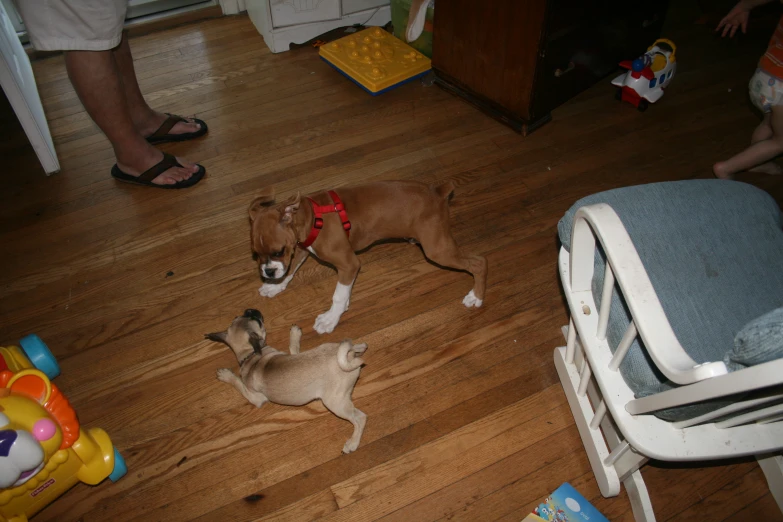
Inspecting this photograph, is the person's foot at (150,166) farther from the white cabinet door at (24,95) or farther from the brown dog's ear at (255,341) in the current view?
the brown dog's ear at (255,341)

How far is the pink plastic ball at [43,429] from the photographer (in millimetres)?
1552

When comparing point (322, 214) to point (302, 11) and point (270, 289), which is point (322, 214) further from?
point (302, 11)

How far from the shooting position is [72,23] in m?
2.42

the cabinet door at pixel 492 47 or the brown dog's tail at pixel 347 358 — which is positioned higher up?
the cabinet door at pixel 492 47

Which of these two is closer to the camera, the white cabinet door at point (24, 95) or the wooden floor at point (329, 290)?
the wooden floor at point (329, 290)

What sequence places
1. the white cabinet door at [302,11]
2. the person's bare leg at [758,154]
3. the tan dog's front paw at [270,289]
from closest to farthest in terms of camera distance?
the tan dog's front paw at [270,289] < the person's bare leg at [758,154] < the white cabinet door at [302,11]

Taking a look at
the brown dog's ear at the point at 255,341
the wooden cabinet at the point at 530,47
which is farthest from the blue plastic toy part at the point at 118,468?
the wooden cabinet at the point at 530,47

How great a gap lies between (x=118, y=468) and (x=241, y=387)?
49 cm

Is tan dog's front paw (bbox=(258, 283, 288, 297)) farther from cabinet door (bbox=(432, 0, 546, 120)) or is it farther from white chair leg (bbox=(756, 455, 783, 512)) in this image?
white chair leg (bbox=(756, 455, 783, 512))

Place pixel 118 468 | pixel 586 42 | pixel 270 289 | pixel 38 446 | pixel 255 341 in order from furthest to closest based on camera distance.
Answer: pixel 586 42
pixel 270 289
pixel 255 341
pixel 118 468
pixel 38 446

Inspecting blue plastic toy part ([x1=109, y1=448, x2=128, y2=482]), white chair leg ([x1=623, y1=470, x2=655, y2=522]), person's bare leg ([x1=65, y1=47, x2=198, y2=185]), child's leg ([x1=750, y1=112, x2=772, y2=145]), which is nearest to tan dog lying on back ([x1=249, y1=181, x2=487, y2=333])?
blue plastic toy part ([x1=109, y1=448, x2=128, y2=482])

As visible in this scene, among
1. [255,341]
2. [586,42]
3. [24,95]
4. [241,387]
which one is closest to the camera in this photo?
[255,341]

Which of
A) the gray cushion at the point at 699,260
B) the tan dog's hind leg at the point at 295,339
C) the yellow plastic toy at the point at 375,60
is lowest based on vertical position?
the tan dog's hind leg at the point at 295,339

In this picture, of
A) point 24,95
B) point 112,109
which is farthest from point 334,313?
point 24,95
